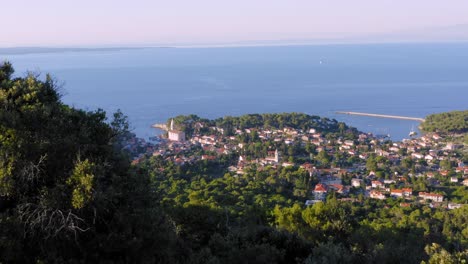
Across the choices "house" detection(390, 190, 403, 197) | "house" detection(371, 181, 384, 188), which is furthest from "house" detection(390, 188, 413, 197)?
"house" detection(371, 181, 384, 188)

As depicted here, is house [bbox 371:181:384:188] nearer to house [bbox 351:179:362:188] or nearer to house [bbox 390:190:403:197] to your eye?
house [bbox 351:179:362:188]

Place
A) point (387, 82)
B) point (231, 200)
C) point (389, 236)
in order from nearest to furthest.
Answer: point (389, 236), point (231, 200), point (387, 82)

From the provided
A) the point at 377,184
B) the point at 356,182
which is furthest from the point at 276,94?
the point at 377,184

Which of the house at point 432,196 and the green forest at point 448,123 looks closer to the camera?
the house at point 432,196

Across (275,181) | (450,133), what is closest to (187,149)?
(275,181)

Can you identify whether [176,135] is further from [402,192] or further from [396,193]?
[402,192]

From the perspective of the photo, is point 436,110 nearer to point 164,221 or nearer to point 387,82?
point 387,82

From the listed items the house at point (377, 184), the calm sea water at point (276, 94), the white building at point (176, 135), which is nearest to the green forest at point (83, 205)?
the house at point (377, 184)

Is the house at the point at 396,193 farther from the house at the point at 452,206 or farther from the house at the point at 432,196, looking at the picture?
the house at the point at 452,206
